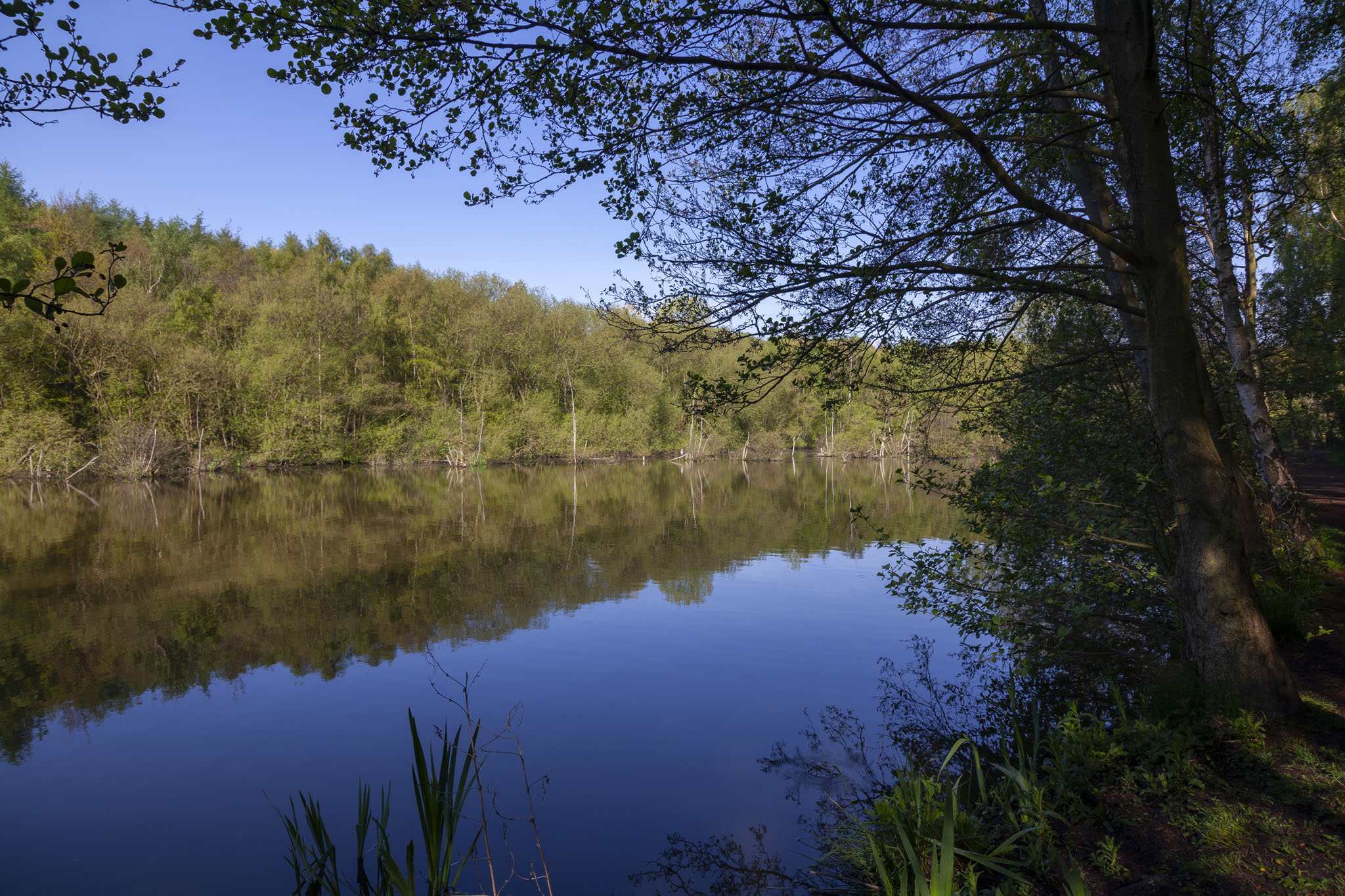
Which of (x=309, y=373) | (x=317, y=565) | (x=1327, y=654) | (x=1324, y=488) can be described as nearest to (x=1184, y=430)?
(x=1327, y=654)

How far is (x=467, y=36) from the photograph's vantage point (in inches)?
164

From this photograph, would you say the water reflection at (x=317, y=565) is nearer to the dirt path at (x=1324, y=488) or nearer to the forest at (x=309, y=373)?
the forest at (x=309, y=373)

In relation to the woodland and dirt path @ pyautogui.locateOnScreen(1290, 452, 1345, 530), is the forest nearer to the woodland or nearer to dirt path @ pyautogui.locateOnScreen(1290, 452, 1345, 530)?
dirt path @ pyautogui.locateOnScreen(1290, 452, 1345, 530)

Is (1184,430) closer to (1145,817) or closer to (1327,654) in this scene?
(1145,817)

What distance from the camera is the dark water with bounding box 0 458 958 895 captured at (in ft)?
17.4

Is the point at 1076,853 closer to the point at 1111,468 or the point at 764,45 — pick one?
the point at 1111,468

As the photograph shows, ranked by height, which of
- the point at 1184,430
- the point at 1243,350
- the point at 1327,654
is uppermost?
the point at 1243,350

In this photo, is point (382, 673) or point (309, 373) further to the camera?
point (309, 373)

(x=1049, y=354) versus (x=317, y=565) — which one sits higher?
(x=1049, y=354)

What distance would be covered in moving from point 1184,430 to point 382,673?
870 centimetres

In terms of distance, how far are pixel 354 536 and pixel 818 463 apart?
4183cm

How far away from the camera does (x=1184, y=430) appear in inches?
174

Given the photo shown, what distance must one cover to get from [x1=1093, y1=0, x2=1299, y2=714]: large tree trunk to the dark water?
10.2 ft

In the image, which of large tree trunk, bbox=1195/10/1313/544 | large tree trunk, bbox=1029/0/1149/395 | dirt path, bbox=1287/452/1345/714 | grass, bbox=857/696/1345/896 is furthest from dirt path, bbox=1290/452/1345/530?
grass, bbox=857/696/1345/896
